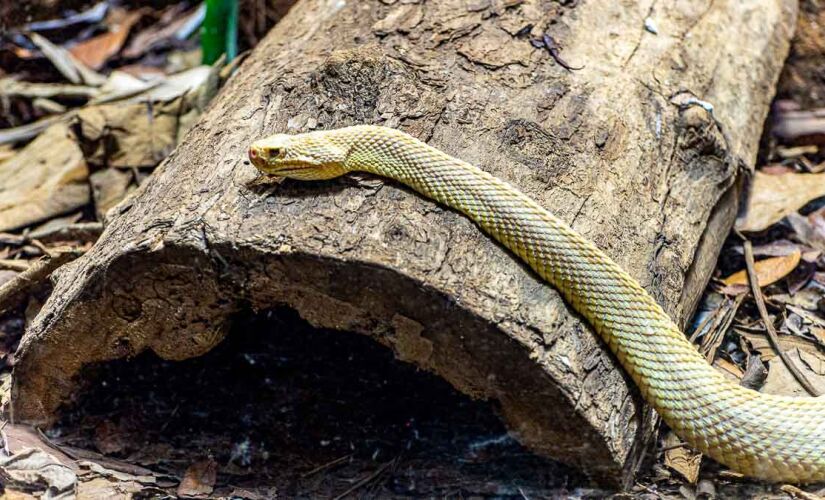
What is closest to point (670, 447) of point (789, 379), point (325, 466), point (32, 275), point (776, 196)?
point (789, 379)

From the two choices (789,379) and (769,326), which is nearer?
(789,379)

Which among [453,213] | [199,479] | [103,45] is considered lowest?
[199,479]

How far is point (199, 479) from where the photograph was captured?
3.42 m

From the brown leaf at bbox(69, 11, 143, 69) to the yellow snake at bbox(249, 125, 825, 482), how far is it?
14.5ft

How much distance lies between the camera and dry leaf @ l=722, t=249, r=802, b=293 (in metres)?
4.32

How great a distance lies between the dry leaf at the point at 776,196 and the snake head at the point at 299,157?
8.63 ft

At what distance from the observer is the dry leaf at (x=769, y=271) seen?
4.32 meters

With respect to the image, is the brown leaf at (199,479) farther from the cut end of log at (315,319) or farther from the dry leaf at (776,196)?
the dry leaf at (776,196)

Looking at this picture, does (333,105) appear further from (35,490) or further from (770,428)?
(770,428)

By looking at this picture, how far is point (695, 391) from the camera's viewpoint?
305 centimetres

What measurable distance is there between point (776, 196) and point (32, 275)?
14.0 ft

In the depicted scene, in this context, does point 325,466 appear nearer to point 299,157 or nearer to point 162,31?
point 299,157

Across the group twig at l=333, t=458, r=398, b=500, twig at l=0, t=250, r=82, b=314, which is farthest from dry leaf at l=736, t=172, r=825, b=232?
twig at l=0, t=250, r=82, b=314

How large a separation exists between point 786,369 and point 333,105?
7.86 ft
